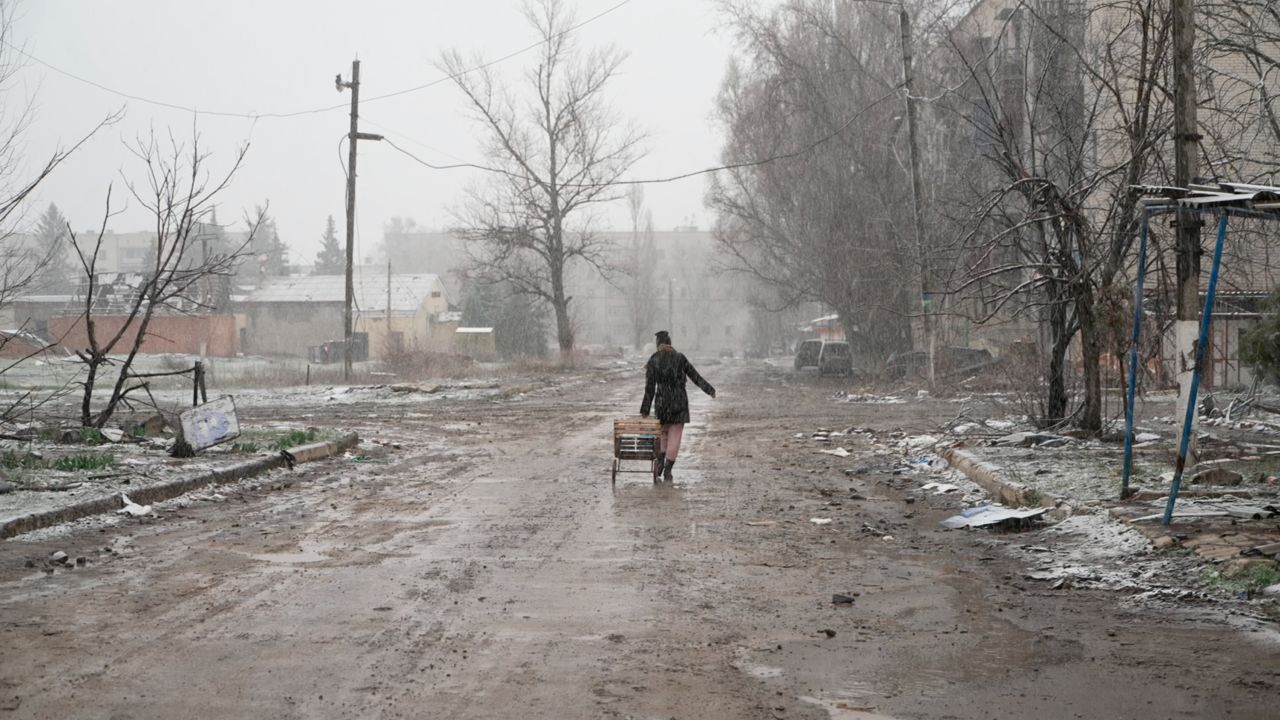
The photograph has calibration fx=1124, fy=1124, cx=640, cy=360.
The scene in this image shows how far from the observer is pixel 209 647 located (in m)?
5.80

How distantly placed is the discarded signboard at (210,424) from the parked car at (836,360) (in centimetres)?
3068

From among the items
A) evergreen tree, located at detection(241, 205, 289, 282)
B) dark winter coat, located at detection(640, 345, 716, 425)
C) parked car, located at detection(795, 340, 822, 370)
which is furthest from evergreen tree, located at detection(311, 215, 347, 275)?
dark winter coat, located at detection(640, 345, 716, 425)

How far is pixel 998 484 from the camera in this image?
11.8m

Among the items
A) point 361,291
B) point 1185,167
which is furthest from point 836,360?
point 361,291

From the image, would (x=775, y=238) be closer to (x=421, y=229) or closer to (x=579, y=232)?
(x=579, y=232)

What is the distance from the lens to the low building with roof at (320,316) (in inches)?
2963

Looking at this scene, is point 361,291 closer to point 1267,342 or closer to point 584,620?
A: point 1267,342

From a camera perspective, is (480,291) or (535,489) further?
(480,291)

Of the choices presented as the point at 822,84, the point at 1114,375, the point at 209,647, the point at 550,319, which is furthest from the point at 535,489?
the point at 550,319

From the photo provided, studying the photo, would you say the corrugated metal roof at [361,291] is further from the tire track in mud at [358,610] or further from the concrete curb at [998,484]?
the tire track in mud at [358,610]

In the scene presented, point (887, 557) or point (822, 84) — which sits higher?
point (822, 84)

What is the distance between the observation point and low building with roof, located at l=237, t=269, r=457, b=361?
7525cm

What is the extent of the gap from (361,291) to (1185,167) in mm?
74675

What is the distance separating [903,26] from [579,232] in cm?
3027
